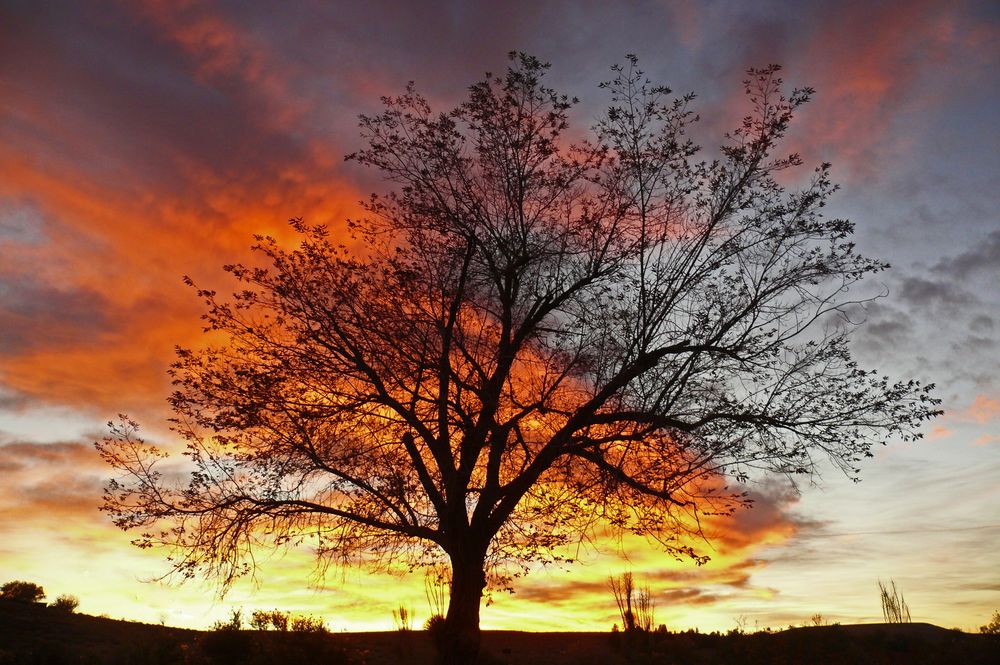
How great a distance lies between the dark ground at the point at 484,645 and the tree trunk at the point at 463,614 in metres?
1.60

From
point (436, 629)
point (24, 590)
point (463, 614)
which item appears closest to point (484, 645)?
point (436, 629)

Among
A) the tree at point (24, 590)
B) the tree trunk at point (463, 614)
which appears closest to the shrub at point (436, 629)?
the tree trunk at point (463, 614)

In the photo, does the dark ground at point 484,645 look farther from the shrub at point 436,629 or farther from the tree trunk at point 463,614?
the tree trunk at point 463,614

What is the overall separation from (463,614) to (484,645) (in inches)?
170

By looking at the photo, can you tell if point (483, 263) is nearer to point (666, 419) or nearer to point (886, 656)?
point (666, 419)

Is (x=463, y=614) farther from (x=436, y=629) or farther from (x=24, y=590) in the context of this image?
(x=24, y=590)

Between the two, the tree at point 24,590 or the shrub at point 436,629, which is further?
the tree at point 24,590

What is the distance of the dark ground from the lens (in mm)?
14727

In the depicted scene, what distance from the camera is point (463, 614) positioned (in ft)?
47.0

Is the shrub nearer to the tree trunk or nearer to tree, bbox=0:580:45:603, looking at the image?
the tree trunk

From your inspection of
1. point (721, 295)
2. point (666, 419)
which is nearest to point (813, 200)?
point (721, 295)

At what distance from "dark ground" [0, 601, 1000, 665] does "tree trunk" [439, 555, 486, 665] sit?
1.60 m

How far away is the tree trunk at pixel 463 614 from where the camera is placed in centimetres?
1412

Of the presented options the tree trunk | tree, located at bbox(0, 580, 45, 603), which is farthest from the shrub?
tree, located at bbox(0, 580, 45, 603)
